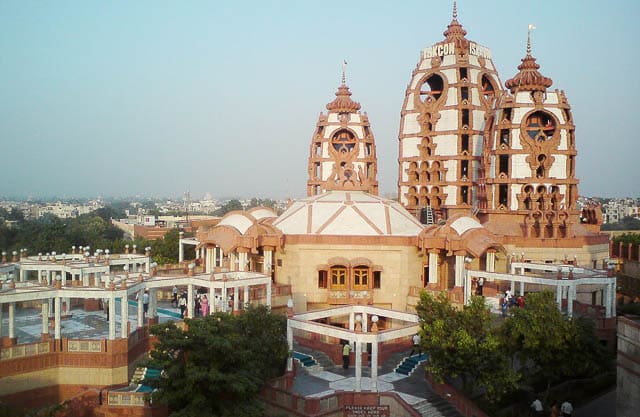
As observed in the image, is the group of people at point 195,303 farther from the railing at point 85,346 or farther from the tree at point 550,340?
the tree at point 550,340

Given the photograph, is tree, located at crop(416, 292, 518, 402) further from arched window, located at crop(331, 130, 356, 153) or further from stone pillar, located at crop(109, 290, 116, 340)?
arched window, located at crop(331, 130, 356, 153)

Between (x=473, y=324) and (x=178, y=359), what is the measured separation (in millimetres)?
9464

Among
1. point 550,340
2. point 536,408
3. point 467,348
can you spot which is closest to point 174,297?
point 467,348

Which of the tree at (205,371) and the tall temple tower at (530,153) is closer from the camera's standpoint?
the tree at (205,371)

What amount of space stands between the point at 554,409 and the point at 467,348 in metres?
3.88

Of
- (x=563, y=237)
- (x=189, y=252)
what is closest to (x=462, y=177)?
(x=563, y=237)

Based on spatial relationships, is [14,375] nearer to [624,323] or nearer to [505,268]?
[624,323]

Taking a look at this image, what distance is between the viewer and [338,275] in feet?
105

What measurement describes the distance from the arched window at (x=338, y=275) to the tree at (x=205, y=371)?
12655 millimetres

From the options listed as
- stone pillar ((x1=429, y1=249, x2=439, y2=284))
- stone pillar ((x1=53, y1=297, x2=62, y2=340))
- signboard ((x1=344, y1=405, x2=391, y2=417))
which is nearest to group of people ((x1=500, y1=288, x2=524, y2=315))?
stone pillar ((x1=429, y1=249, x2=439, y2=284))

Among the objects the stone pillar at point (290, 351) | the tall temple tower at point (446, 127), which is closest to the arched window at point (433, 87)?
the tall temple tower at point (446, 127)

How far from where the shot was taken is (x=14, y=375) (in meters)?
22.1

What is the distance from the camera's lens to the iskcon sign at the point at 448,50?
154ft

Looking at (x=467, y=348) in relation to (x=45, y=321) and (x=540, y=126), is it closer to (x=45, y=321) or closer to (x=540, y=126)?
(x=45, y=321)
